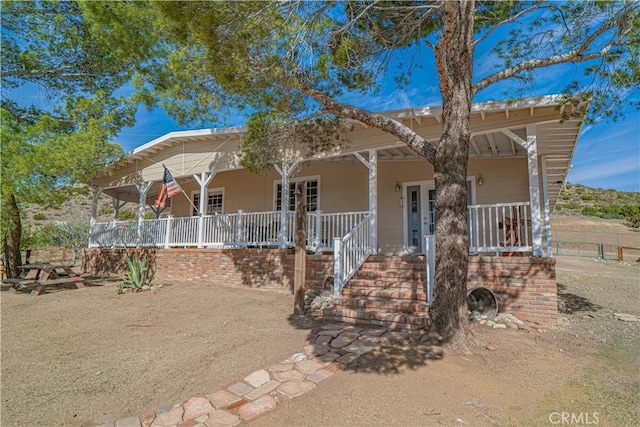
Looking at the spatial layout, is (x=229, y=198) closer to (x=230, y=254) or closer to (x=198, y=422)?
(x=230, y=254)

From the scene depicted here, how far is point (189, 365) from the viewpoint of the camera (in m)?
4.16

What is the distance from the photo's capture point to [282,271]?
8.78m

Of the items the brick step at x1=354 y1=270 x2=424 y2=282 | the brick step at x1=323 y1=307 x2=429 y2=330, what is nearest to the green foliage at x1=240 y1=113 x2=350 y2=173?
the brick step at x1=354 y1=270 x2=424 y2=282

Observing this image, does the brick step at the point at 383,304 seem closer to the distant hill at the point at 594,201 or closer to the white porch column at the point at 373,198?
the white porch column at the point at 373,198

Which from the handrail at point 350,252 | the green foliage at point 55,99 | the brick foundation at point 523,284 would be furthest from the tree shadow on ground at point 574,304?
the green foliage at point 55,99

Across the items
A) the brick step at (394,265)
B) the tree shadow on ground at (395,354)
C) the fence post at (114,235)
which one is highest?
the fence post at (114,235)

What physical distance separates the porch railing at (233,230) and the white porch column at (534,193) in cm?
331

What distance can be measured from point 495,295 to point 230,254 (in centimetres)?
675

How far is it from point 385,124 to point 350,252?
8.67ft

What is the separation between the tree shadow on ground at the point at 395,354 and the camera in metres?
3.87

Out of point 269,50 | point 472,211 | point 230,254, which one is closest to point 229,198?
point 230,254

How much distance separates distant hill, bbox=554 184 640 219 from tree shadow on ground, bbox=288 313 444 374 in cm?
3886

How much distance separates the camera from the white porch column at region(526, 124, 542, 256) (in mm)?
5969

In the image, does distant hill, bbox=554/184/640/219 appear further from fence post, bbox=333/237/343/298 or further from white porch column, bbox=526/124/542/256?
fence post, bbox=333/237/343/298
